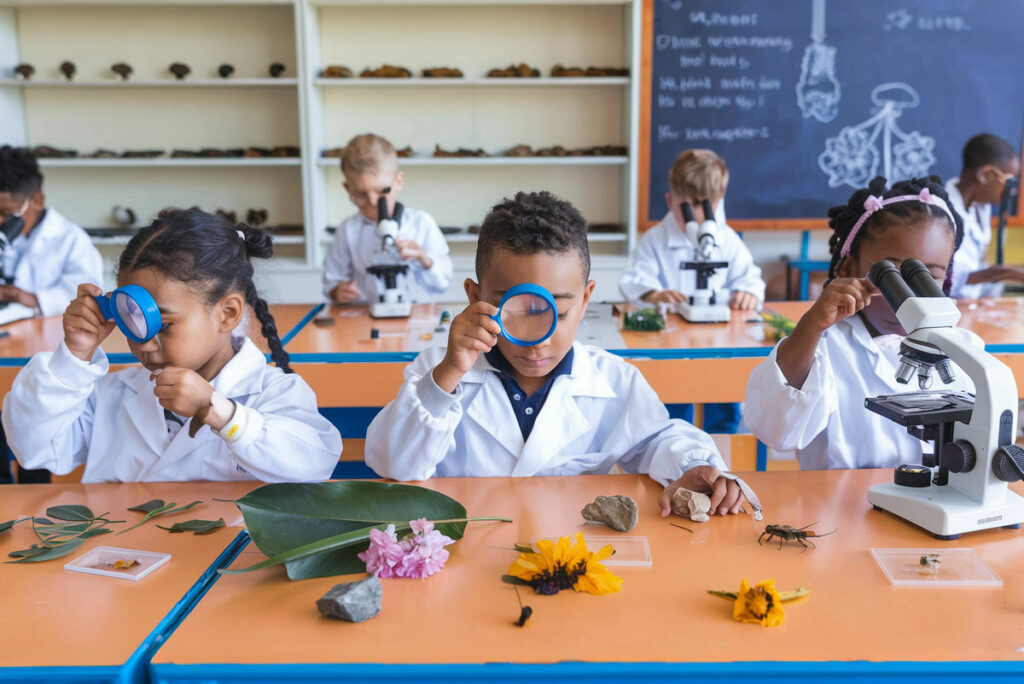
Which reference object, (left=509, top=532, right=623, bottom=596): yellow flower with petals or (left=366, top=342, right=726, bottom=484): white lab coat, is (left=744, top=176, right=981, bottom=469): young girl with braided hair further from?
(left=509, top=532, right=623, bottom=596): yellow flower with petals

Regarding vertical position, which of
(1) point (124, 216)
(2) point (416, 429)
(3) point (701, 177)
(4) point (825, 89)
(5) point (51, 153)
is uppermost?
(4) point (825, 89)

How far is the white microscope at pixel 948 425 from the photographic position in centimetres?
126

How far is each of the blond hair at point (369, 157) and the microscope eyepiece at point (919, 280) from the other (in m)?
2.76

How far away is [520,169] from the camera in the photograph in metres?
5.67

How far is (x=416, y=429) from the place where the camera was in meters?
1.53

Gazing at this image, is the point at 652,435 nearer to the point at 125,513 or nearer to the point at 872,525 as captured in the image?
the point at 872,525

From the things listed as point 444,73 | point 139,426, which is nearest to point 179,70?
point 444,73

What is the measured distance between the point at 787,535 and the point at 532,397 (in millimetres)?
628

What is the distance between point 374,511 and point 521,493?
0.33 m

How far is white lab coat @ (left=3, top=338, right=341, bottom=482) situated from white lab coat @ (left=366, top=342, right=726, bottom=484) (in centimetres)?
15

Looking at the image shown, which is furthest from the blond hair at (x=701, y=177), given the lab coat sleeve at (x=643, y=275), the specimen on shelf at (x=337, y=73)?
the specimen on shelf at (x=337, y=73)

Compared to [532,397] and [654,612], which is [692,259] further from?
[654,612]

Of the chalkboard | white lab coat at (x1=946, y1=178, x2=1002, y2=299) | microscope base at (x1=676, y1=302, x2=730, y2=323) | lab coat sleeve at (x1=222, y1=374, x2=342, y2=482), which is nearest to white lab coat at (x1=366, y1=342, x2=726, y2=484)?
lab coat sleeve at (x1=222, y1=374, x2=342, y2=482)

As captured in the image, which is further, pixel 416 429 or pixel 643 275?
pixel 643 275
